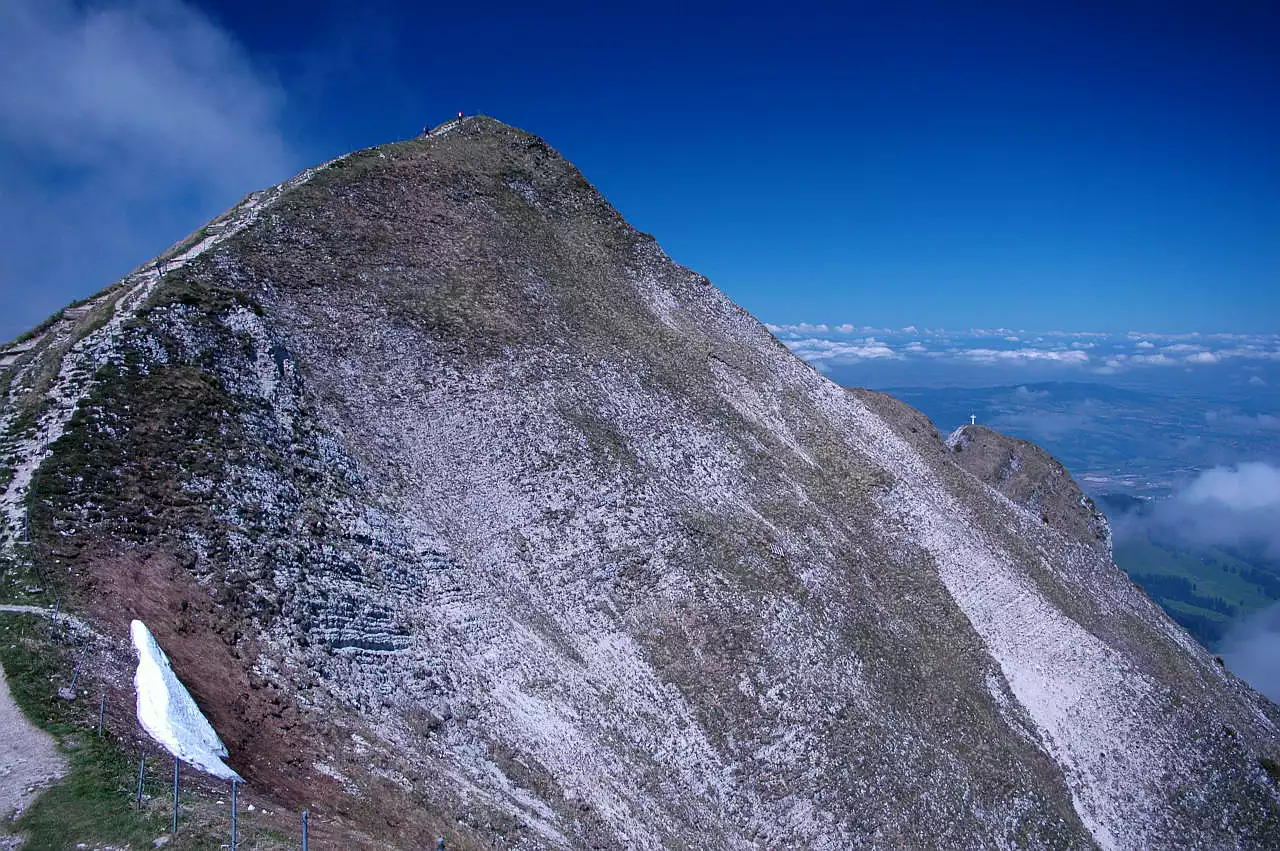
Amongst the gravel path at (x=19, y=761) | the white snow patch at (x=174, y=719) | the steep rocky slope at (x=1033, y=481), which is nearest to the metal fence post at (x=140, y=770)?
the white snow patch at (x=174, y=719)

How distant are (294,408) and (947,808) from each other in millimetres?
31430

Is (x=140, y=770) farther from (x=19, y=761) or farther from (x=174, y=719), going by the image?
(x=19, y=761)

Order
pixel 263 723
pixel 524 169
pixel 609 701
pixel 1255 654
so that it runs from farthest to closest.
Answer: pixel 1255 654 < pixel 524 169 < pixel 609 701 < pixel 263 723

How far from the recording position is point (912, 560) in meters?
41.1

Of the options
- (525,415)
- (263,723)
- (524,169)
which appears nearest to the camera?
(263,723)

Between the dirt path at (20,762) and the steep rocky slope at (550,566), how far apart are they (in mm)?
1795

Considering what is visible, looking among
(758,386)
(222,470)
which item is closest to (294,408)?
(222,470)

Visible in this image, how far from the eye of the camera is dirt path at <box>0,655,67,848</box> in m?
11.7

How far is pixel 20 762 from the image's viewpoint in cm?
1259

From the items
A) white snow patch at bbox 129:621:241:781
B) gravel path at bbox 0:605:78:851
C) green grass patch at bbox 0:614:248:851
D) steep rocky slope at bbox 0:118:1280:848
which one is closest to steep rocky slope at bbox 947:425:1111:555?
steep rocky slope at bbox 0:118:1280:848

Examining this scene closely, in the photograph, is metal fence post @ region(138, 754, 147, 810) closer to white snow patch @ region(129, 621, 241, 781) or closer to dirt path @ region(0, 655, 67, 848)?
white snow patch @ region(129, 621, 241, 781)

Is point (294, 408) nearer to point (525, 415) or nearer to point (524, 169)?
point (525, 415)

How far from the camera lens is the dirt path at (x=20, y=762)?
1166 centimetres

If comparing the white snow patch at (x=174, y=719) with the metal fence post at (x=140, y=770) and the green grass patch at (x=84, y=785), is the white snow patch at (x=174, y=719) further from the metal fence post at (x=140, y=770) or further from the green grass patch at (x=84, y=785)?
the metal fence post at (x=140, y=770)
